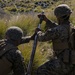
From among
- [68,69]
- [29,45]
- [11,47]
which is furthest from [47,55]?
[11,47]

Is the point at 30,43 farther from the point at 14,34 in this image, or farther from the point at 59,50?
the point at 14,34

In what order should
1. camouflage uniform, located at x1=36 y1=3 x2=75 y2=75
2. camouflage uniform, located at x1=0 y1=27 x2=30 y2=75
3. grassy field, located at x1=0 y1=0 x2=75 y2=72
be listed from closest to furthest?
camouflage uniform, located at x1=0 y1=27 x2=30 y2=75, camouflage uniform, located at x1=36 y1=3 x2=75 y2=75, grassy field, located at x1=0 y1=0 x2=75 y2=72

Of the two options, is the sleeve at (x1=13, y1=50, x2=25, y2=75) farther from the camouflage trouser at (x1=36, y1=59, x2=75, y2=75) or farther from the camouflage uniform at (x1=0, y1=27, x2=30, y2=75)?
the camouflage trouser at (x1=36, y1=59, x2=75, y2=75)

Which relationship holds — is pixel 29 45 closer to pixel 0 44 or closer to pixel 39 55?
pixel 39 55

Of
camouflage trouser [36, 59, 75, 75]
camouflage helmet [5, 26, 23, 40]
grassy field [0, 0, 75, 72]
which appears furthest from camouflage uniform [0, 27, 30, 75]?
grassy field [0, 0, 75, 72]

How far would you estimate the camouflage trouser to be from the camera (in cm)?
716

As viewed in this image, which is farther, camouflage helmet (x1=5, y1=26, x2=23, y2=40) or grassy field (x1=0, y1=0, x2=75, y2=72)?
grassy field (x1=0, y1=0, x2=75, y2=72)

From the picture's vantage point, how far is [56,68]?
719 centimetres

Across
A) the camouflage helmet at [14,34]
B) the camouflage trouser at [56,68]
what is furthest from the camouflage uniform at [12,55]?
the camouflage trouser at [56,68]

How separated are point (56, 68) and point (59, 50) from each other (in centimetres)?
37

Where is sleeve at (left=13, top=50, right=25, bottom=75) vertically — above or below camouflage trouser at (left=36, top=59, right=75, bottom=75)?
above

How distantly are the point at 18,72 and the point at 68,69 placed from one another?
3.49 feet

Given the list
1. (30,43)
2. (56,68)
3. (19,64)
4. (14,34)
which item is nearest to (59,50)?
(56,68)

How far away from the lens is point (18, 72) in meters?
6.78
